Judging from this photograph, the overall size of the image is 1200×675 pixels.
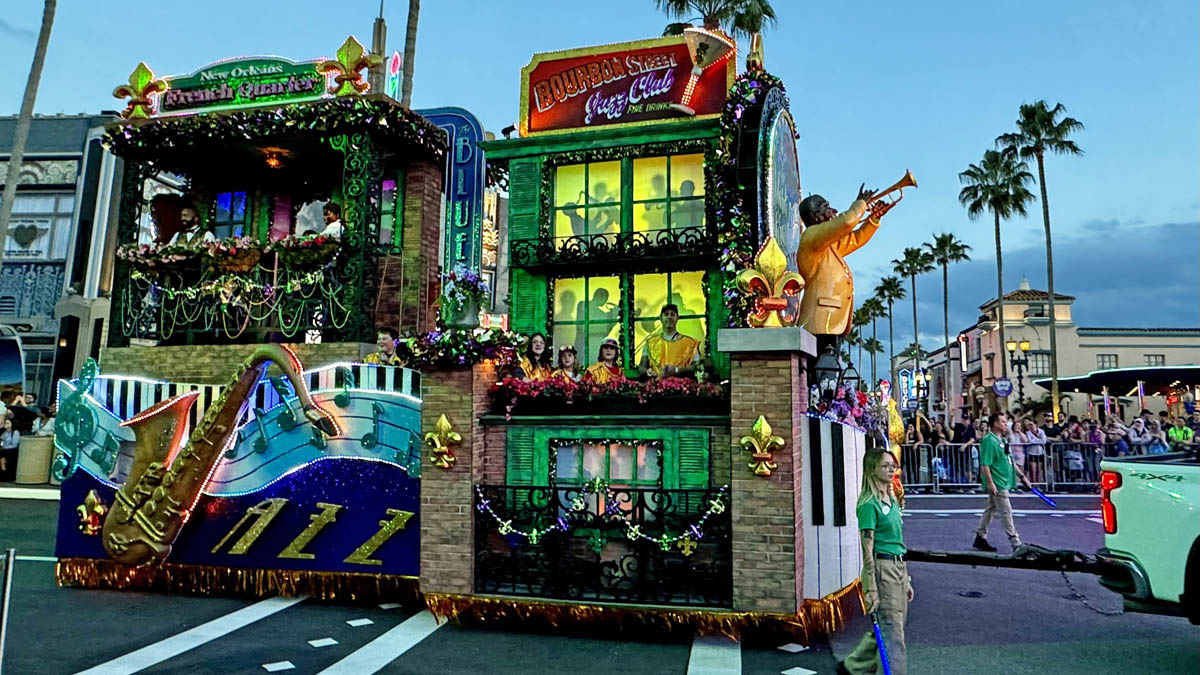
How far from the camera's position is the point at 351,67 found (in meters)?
12.9

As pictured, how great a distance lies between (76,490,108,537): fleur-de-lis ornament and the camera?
10.4 meters

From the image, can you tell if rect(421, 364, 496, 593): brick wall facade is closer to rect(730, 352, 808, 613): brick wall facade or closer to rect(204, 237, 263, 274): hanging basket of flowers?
rect(730, 352, 808, 613): brick wall facade

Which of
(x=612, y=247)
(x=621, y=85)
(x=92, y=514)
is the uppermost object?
(x=621, y=85)

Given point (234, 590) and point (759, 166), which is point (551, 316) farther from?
point (234, 590)

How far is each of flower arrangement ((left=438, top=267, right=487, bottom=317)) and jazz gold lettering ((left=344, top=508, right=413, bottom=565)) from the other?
238 centimetres

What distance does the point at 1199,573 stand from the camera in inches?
239

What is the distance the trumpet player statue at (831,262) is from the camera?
1000cm

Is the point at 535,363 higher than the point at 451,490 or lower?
higher

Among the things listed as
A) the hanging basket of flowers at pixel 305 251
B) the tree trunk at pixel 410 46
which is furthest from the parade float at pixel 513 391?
the tree trunk at pixel 410 46

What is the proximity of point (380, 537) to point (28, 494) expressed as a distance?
14.6 meters

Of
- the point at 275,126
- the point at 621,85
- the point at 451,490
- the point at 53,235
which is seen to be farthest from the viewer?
the point at 53,235

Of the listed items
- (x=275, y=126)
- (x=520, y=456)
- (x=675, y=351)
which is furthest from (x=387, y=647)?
(x=275, y=126)

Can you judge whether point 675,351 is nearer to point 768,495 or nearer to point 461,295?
point 461,295

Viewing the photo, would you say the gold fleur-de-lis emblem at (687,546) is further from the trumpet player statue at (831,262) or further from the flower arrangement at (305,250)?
the flower arrangement at (305,250)
